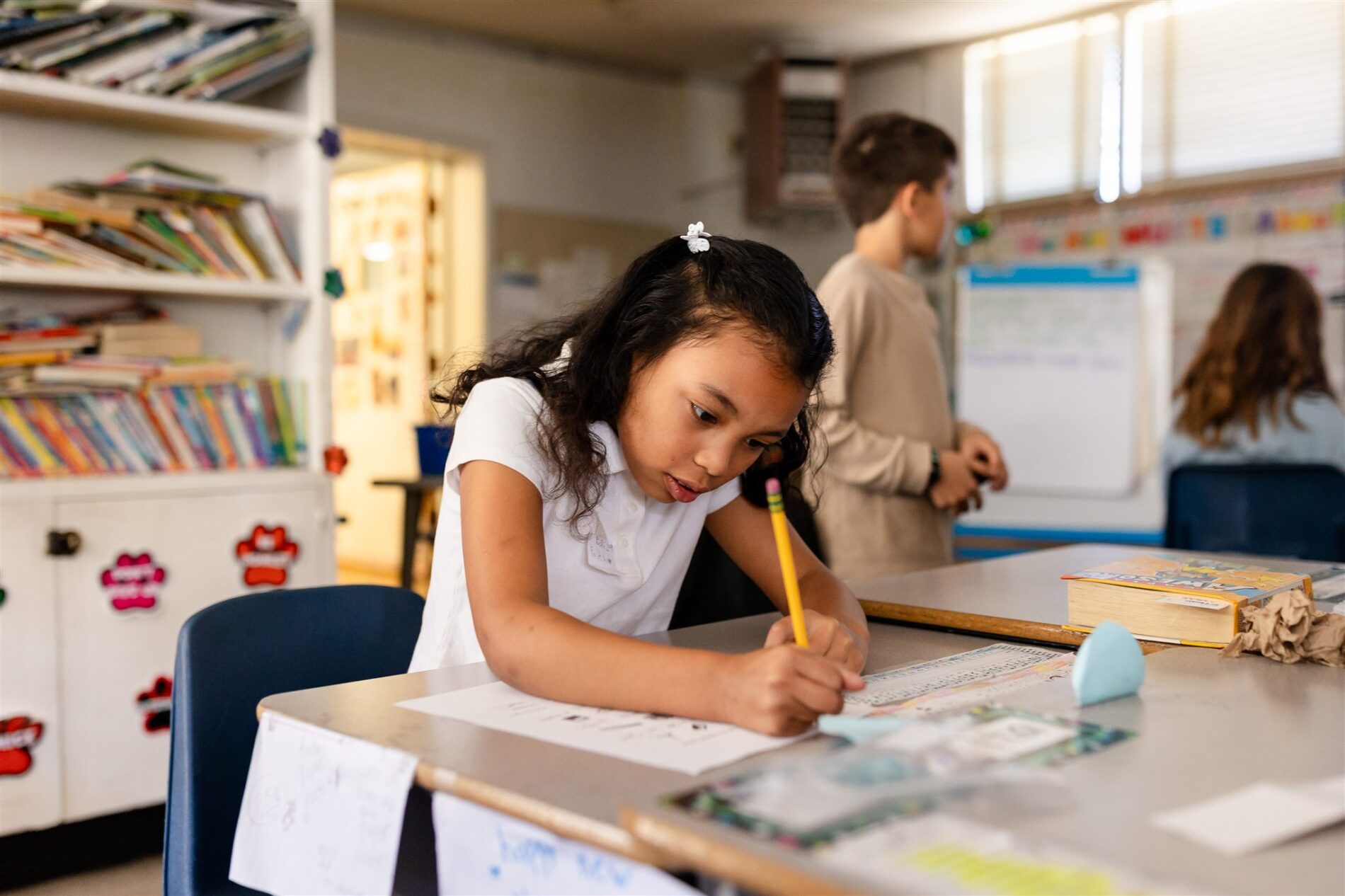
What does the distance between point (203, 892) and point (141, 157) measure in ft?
6.69

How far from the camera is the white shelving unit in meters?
2.33

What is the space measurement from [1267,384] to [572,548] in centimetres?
242

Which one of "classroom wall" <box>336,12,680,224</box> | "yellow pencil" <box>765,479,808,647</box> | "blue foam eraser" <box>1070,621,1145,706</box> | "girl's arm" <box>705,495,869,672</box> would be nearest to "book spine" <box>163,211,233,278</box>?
"girl's arm" <box>705,495,869,672</box>

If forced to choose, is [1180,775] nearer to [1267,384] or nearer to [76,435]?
[76,435]

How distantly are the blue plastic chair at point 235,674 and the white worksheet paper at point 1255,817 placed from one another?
0.93m

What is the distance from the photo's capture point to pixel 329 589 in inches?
57.3

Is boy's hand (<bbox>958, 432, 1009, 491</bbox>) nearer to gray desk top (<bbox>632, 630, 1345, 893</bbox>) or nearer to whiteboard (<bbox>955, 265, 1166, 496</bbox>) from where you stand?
gray desk top (<bbox>632, 630, 1345, 893</bbox>)

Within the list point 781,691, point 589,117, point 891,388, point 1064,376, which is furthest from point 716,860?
point 589,117

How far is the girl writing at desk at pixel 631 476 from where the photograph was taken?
101cm

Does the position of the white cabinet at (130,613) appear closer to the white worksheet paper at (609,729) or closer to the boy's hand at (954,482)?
the boy's hand at (954,482)

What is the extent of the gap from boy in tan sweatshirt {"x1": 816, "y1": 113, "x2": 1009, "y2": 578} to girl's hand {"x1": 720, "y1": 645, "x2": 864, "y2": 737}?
1.08 m

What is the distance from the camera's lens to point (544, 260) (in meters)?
5.79

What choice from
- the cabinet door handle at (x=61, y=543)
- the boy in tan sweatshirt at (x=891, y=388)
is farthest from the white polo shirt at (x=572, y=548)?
the cabinet door handle at (x=61, y=543)

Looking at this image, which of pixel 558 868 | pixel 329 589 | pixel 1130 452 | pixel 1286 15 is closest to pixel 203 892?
pixel 329 589
